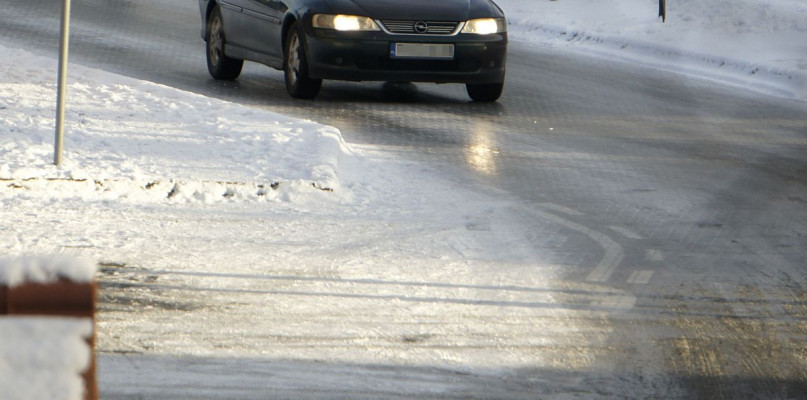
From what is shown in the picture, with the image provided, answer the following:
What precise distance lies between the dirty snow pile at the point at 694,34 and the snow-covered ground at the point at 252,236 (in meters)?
7.80

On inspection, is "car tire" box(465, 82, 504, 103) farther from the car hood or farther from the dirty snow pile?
the dirty snow pile

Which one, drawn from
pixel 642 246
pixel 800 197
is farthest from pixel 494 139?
pixel 642 246

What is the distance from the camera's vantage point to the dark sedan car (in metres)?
12.0

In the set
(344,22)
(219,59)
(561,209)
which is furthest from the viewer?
(219,59)

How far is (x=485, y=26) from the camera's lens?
12289mm

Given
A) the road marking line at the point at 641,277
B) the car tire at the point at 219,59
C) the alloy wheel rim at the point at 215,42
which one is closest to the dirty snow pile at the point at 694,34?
the car tire at the point at 219,59

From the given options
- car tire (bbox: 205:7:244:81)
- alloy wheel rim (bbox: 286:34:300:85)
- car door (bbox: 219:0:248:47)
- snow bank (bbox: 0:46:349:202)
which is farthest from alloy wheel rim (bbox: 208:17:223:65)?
snow bank (bbox: 0:46:349:202)

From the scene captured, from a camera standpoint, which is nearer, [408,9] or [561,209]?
[561,209]

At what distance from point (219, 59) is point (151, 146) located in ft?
15.9

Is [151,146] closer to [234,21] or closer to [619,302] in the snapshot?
[619,302]

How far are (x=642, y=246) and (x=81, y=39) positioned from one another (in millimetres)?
10633

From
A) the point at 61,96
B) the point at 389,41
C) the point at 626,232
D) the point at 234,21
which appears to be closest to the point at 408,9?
the point at 389,41

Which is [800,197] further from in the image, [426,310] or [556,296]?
[426,310]

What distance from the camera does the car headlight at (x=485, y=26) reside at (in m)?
12.2
